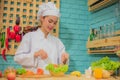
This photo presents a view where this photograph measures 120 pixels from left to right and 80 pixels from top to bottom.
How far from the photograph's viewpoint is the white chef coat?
2.18 m

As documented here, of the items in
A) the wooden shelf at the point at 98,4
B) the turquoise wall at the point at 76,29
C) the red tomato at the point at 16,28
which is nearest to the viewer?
the wooden shelf at the point at 98,4

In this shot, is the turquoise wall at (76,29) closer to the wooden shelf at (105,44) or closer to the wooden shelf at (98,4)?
the wooden shelf at (98,4)

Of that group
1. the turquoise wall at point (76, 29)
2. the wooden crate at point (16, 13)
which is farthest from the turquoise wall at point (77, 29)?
the wooden crate at point (16, 13)

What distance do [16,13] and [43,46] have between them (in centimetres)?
92

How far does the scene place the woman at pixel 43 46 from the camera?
2.18 metres

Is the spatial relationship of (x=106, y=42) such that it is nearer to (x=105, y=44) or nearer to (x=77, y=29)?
(x=105, y=44)

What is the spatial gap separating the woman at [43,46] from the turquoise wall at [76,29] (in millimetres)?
779

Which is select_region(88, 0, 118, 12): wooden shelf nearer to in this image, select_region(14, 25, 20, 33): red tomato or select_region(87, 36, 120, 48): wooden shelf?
select_region(87, 36, 120, 48): wooden shelf

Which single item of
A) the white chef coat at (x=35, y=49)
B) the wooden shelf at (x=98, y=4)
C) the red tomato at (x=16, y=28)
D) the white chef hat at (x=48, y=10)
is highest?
the wooden shelf at (x=98, y=4)

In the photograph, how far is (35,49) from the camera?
2359mm

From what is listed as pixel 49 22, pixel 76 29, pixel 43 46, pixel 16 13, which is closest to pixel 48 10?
pixel 49 22

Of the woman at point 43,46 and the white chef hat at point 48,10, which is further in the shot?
the white chef hat at point 48,10

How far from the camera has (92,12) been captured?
3342 mm

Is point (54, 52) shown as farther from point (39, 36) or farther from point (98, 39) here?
point (98, 39)
